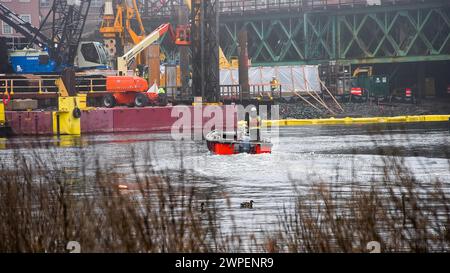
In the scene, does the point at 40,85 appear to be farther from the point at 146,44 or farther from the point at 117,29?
the point at 117,29

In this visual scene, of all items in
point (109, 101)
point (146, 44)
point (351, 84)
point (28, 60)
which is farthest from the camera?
point (351, 84)

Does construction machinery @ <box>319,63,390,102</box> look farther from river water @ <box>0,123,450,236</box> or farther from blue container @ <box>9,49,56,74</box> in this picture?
blue container @ <box>9,49,56,74</box>

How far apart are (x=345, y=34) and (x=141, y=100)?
3406cm

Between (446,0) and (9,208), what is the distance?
77.9m

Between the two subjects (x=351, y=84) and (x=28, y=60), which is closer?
(x=28, y=60)

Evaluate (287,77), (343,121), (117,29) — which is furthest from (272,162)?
(287,77)

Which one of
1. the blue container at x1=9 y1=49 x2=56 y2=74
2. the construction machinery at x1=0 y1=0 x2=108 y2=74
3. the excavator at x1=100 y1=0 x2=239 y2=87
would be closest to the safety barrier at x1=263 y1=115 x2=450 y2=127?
the excavator at x1=100 y1=0 x2=239 y2=87

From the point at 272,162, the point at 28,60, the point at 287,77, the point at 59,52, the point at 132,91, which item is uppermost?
the point at 59,52

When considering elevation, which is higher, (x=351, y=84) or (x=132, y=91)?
(x=351, y=84)

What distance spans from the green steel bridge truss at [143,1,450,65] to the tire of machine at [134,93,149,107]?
2889 cm

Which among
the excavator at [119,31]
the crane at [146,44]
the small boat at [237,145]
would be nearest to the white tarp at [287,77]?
the excavator at [119,31]

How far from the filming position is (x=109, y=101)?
6944cm

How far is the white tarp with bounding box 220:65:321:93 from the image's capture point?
89938 millimetres

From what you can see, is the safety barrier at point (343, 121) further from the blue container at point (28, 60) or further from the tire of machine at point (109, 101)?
the blue container at point (28, 60)
